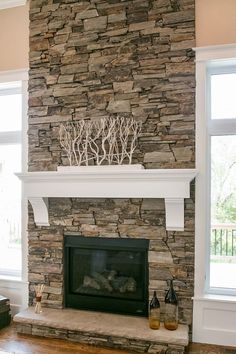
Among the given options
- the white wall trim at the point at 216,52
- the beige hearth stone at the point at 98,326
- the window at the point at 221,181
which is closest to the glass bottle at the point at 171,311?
the beige hearth stone at the point at 98,326

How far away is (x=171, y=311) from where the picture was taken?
3.01m

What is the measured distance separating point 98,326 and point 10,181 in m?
1.96

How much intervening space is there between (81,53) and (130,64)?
0.56 m

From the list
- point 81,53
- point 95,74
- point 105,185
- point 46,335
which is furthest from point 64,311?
point 81,53

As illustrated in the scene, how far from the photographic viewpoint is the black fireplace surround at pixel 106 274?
3.31 metres

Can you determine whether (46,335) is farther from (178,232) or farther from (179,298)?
(178,232)

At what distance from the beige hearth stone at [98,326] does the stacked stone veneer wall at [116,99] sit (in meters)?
0.24

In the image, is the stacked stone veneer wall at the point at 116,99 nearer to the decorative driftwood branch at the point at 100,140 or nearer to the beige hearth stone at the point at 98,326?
the decorative driftwood branch at the point at 100,140

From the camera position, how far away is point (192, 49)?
314cm

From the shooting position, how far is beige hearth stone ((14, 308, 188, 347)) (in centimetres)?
285

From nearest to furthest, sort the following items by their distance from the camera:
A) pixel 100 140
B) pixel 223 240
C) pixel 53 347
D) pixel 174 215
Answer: pixel 53 347 < pixel 174 215 < pixel 223 240 < pixel 100 140

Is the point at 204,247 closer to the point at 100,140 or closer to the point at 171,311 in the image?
the point at 171,311

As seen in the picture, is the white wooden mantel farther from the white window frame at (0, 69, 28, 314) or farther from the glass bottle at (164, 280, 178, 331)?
the glass bottle at (164, 280, 178, 331)

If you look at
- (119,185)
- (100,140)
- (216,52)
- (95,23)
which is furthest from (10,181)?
(216,52)
